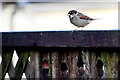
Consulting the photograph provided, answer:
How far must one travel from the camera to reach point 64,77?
6.44 feet

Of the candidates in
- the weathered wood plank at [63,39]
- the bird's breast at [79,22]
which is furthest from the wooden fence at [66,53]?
the bird's breast at [79,22]

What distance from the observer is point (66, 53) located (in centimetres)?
196

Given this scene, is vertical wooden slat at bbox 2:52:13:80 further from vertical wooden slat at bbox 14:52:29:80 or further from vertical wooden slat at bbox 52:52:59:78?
vertical wooden slat at bbox 52:52:59:78

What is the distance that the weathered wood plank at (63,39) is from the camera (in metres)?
1.91

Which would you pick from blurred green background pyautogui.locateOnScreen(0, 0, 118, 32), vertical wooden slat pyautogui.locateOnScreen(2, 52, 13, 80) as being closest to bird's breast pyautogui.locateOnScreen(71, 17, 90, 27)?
blurred green background pyautogui.locateOnScreen(0, 0, 118, 32)

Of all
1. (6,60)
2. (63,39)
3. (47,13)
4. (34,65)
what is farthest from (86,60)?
(47,13)

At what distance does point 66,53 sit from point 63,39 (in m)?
0.07

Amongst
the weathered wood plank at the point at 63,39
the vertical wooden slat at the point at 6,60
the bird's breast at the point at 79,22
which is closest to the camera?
the weathered wood plank at the point at 63,39

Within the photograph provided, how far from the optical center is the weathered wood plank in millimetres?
1913

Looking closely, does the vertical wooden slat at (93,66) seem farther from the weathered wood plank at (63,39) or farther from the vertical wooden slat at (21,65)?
the vertical wooden slat at (21,65)

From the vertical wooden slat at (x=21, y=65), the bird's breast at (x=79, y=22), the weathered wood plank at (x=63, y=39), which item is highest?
the bird's breast at (x=79, y=22)

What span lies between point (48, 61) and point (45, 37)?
125 millimetres

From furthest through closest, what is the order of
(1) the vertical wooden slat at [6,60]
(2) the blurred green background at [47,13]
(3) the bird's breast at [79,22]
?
(2) the blurred green background at [47,13]
(3) the bird's breast at [79,22]
(1) the vertical wooden slat at [6,60]

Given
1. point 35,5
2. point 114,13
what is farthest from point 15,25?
point 114,13
